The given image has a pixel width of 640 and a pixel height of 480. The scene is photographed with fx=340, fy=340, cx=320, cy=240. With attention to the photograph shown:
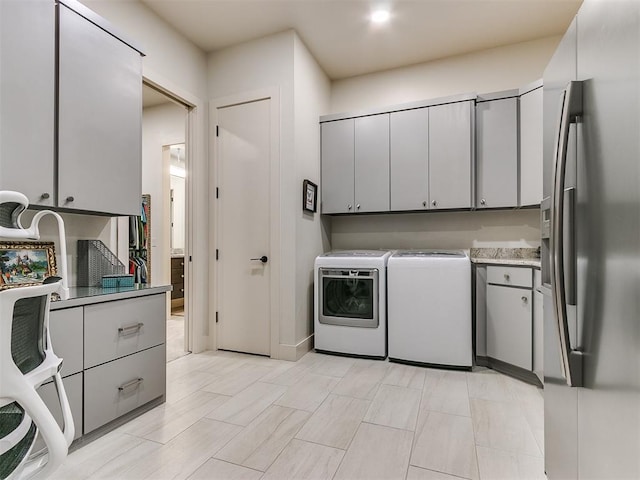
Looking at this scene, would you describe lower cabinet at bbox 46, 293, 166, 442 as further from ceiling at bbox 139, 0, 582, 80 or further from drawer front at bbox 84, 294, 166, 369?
ceiling at bbox 139, 0, 582, 80

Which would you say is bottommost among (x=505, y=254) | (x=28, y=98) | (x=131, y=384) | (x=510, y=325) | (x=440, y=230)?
(x=131, y=384)

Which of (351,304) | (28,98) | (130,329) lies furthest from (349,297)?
(28,98)

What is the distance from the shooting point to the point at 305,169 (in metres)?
3.26

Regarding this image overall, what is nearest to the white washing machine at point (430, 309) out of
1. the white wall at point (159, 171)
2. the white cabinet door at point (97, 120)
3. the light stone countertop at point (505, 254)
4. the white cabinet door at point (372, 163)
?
the light stone countertop at point (505, 254)

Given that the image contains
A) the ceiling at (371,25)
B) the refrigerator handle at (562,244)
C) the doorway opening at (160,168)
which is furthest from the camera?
the doorway opening at (160,168)

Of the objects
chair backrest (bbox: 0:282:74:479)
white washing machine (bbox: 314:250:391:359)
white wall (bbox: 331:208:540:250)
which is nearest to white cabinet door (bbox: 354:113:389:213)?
white wall (bbox: 331:208:540:250)

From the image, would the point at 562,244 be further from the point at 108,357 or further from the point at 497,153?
the point at 497,153

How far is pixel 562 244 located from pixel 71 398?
2138 millimetres

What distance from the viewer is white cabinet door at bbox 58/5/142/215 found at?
179cm

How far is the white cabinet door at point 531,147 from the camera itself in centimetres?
274

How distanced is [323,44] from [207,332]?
9.76 feet

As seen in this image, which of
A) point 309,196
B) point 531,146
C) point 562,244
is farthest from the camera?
point 309,196

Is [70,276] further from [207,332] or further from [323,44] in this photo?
[323,44]

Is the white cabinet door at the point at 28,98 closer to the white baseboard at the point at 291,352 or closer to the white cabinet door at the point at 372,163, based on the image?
the white baseboard at the point at 291,352
